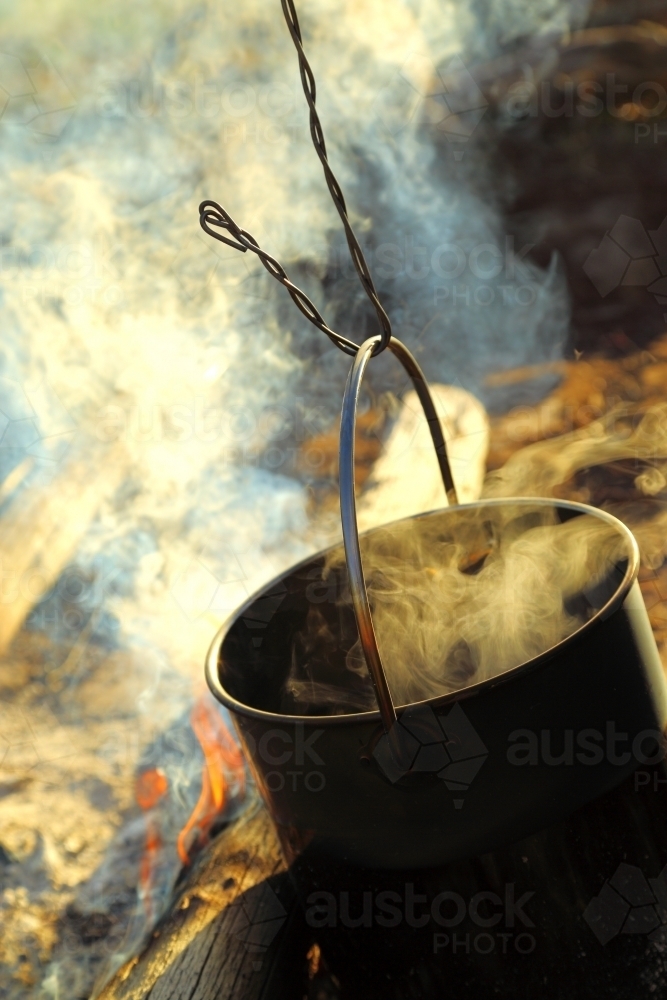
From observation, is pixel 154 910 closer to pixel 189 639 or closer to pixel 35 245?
pixel 189 639

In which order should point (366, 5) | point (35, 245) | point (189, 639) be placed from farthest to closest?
point (366, 5)
point (35, 245)
point (189, 639)

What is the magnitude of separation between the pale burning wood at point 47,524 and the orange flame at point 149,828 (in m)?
1.03

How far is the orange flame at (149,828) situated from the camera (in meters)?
1.92

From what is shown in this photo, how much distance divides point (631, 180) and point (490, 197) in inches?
43.8

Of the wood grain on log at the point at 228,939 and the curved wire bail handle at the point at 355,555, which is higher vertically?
the curved wire bail handle at the point at 355,555

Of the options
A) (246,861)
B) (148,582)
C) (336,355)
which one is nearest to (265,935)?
(246,861)

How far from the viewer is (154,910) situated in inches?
72.6

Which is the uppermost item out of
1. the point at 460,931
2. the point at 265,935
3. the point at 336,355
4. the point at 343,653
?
the point at 336,355

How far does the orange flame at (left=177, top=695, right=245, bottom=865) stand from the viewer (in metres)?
2.04

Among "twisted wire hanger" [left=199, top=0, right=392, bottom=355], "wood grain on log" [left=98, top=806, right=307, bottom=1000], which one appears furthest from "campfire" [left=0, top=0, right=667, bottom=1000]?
"twisted wire hanger" [left=199, top=0, right=392, bottom=355]

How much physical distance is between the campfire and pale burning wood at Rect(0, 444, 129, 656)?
2 cm

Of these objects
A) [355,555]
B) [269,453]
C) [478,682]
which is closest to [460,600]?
[478,682]

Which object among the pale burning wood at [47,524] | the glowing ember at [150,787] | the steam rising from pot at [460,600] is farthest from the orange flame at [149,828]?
the pale burning wood at [47,524]

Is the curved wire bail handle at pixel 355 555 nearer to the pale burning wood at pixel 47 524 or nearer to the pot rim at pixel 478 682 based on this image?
the pot rim at pixel 478 682
